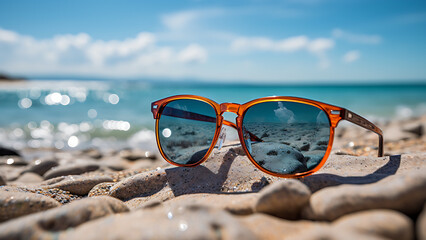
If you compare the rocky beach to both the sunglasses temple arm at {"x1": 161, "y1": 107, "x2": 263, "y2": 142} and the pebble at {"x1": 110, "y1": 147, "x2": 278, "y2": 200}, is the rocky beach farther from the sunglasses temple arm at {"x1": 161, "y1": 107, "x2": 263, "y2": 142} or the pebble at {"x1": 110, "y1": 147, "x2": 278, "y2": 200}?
the sunglasses temple arm at {"x1": 161, "y1": 107, "x2": 263, "y2": 142}

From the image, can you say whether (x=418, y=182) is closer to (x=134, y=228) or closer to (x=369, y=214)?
(x=369, y=214)

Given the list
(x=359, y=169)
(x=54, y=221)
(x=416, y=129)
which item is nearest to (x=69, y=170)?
(x=54, y=221)

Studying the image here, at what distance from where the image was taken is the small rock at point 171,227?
1.07 metres

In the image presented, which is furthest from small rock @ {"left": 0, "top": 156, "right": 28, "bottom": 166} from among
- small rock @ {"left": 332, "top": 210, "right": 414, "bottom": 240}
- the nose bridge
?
small rock @ {"left": 332, "top": 210, "right": 414, "bottom": 240}

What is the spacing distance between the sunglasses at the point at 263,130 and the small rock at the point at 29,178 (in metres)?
2.22

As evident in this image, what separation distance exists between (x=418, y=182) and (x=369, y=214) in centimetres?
32

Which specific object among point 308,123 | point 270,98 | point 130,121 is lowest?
point 130,121

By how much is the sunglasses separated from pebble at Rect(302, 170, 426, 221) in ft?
2.38

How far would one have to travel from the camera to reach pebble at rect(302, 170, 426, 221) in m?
1.28

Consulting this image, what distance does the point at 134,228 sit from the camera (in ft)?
3.69

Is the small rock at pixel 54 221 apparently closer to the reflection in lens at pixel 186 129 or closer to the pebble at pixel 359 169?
the reflection in lens at pixel 186 129

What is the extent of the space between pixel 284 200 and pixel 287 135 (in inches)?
35.5

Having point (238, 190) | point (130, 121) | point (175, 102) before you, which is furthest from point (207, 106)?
point (130, 121)

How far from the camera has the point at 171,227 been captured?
1.11 m
